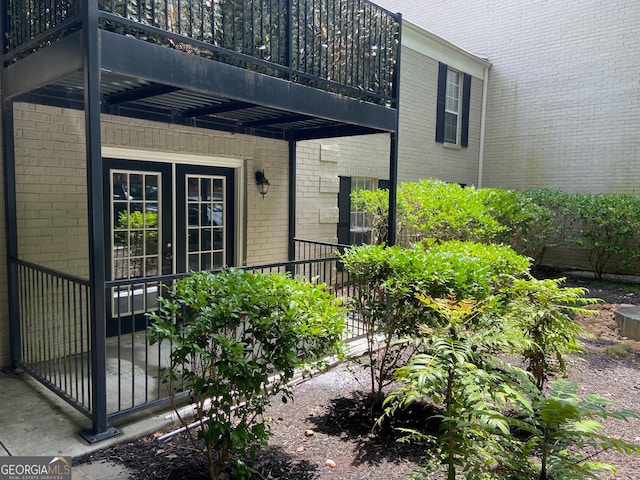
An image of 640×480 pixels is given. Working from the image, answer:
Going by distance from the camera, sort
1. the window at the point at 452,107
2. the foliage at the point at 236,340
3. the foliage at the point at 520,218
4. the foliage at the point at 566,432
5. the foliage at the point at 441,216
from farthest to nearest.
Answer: the window at the point at 452,107 → the foliage at the point at 520,218 → the foliage at the point at 441,216 → the foliage at the point at 236,340 → the foliage at the point at 566,432

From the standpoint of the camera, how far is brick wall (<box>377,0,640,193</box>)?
10.7m

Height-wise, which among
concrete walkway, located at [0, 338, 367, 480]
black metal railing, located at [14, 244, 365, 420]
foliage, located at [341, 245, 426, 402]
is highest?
foliage, located at [341, 245, 426, 402]

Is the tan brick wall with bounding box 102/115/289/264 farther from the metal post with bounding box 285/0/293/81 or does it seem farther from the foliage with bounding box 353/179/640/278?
the foliage with bounding box 353/179/640/278

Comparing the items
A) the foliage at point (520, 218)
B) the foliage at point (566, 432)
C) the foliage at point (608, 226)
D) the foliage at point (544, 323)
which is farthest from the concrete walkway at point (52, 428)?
the foliage at point (608, 226)

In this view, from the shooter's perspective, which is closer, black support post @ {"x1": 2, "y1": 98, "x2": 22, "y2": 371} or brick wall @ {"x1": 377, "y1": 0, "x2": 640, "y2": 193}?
black support post @ {"x1": 2, "y1": 98, "x2": 22, "y2": 371}

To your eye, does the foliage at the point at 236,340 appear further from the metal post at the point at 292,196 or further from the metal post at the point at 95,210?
the metal post at the point at 292,196

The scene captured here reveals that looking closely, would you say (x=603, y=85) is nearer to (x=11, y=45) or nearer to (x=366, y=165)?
(x=366, y=165)

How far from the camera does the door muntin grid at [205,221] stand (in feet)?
19.3

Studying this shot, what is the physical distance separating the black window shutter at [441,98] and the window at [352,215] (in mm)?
2458

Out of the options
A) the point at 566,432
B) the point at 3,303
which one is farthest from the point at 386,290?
the point at 3,303

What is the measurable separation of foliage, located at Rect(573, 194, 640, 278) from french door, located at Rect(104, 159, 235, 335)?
7956 mm

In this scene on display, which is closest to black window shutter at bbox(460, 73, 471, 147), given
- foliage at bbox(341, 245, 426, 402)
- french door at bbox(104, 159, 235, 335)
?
french door at bbox(104, 159, 235, 335)

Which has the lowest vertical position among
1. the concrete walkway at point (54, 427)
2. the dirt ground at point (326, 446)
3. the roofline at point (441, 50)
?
the dirt ground at point (326, 446)

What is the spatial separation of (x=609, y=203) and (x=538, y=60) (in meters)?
4.16
